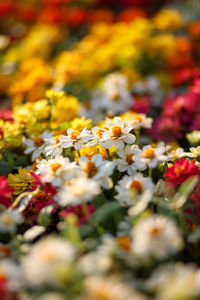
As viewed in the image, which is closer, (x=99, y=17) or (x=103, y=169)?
(x=103, y=169)

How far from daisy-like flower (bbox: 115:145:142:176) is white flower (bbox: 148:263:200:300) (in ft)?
1.30

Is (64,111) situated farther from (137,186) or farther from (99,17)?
(99,17)

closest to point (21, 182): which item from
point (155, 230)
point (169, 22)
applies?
point (155, 230)

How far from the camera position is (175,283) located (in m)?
0.70

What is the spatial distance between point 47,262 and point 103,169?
42 cm

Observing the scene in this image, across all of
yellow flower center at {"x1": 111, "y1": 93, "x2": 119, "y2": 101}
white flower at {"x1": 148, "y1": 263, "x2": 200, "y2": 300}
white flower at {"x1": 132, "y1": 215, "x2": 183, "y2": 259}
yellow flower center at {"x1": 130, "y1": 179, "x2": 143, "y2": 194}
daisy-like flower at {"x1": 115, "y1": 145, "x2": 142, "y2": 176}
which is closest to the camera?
white flower at {"x1": 148, "y1": 263, "x2": 200, "y2": 300}

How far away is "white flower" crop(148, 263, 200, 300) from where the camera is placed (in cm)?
66

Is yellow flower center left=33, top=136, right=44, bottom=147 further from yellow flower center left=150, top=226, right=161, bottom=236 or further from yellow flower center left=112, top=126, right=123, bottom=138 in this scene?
yellow flower center left=150, top=226, right=161, bottom=236

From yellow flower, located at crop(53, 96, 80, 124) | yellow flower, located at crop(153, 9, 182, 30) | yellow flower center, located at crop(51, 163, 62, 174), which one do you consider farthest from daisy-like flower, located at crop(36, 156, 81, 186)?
yellow flower, located at crop(153, 9, 182, 30)

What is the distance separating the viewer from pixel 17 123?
158 centimetres

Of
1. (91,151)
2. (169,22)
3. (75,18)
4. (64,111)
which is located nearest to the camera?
(91,151)

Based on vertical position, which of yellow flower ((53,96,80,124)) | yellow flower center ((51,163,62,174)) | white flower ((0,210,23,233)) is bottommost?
white flower ((0,210,23,233))

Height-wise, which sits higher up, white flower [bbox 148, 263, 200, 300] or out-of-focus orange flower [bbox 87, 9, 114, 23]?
out-of-focus orange flower [bbox 87, 9, 114, 23]

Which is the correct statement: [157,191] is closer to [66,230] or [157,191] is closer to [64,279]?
[66,230]
